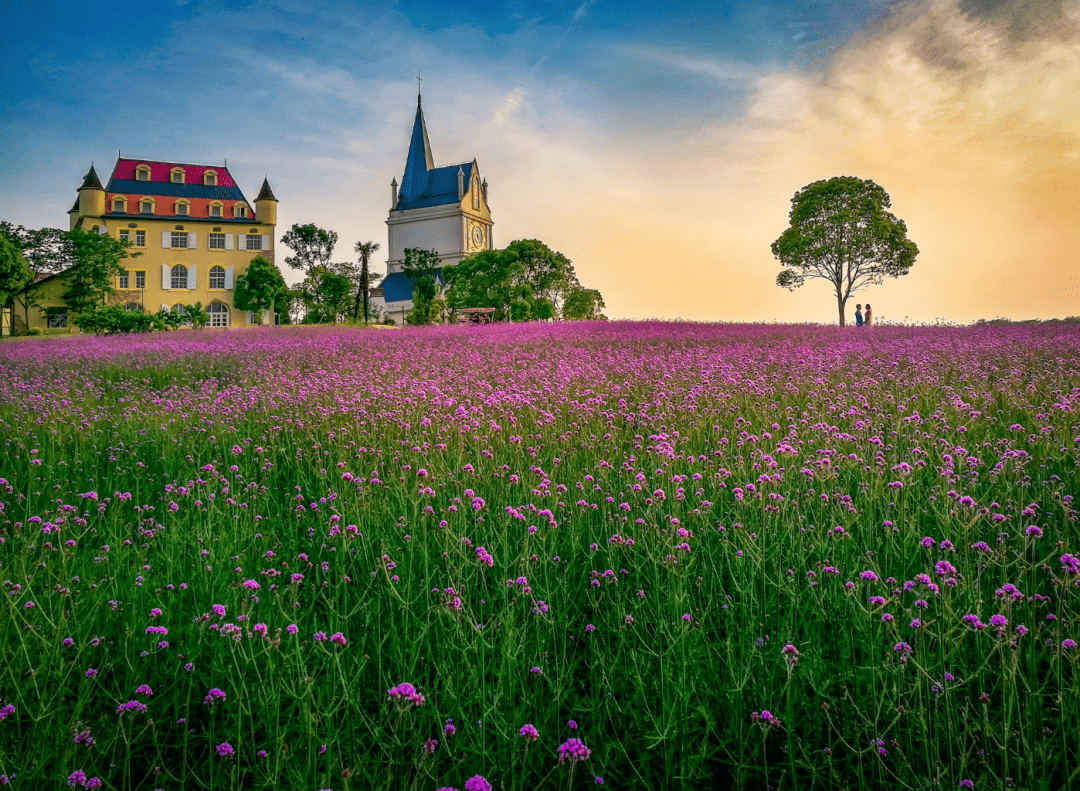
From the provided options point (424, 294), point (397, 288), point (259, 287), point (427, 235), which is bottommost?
point (424, 294)

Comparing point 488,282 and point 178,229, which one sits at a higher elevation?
point 178,229

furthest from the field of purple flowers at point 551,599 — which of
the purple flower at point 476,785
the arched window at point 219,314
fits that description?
the arched window at point 219,314

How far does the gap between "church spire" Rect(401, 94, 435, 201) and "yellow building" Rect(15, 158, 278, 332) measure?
2852 cm

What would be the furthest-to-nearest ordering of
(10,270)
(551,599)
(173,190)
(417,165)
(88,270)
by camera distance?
(417,165) → (173,190) → (88,270) → (10,270) → (551,599)

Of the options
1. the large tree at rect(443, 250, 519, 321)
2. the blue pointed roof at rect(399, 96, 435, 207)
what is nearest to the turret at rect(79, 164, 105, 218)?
the large tree at rect(443, 250, 519, 321)

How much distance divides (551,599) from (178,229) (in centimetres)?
6558

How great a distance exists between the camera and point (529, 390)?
6656 mm

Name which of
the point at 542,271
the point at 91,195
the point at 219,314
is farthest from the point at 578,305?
the point at 91,195

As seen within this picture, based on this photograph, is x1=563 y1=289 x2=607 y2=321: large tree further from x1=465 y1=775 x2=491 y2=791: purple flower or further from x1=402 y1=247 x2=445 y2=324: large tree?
x1=465 y1=775 x2=491 y2=791: purple flower

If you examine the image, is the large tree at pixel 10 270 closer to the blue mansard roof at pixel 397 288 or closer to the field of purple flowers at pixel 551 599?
the field of purple flowers at pixel 551 599

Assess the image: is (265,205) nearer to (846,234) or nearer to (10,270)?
(10,270)

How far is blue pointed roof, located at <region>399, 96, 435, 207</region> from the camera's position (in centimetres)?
8412

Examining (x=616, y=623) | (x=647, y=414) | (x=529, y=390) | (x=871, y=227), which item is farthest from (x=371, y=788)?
(x=871, y=227)

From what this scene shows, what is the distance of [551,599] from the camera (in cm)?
259
